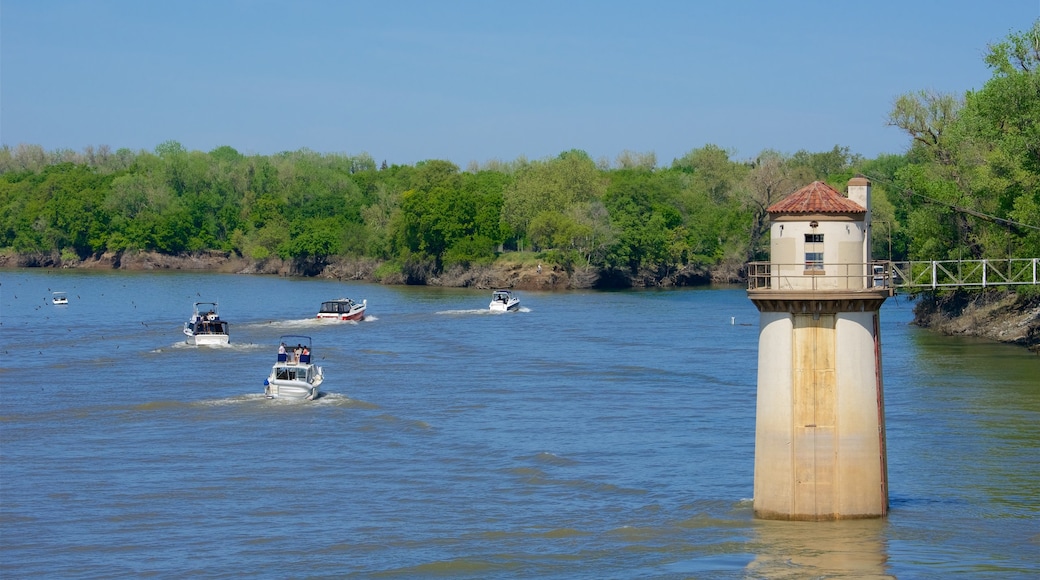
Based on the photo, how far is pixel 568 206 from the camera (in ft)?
437

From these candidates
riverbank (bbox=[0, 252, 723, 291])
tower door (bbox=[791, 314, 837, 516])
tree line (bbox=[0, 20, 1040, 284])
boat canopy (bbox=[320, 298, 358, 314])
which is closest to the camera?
tower door (bbox=[791, 314, 837, 516])

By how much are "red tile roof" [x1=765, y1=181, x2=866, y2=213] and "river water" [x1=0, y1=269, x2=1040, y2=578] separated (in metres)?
5.70

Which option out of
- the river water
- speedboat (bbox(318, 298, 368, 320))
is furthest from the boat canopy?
the river water

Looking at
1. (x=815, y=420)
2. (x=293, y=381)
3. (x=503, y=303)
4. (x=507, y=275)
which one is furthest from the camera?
(x=507, y=275)

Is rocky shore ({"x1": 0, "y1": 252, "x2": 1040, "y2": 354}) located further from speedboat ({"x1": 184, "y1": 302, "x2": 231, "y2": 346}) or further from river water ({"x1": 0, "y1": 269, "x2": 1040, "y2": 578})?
speedboat ({"x1": 184, "y1": 302, "x2": 231, "y2": 346})

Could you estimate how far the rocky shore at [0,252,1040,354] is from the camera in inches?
2527

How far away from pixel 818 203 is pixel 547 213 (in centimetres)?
10213

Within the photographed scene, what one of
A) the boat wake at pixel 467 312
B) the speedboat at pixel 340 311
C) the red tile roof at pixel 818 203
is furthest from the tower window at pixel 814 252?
the boat wake at pixel 467 312

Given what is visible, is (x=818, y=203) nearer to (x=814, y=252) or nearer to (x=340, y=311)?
(x=814, y=252)

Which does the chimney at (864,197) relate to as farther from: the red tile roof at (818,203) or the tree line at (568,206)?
the tree line at (568,206)

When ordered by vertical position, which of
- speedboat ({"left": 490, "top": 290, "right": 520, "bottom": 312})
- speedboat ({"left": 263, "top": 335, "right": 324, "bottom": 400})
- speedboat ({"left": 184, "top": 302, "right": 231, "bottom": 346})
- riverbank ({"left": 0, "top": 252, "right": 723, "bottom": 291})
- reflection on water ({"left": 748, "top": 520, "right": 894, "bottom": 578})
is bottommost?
reflection on water ({"left": 748, "top": 520, "right": 894, "bottom": 578})

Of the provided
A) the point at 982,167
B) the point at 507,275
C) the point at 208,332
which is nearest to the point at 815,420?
the point at 982,167

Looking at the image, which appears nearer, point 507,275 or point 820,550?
point 820,550

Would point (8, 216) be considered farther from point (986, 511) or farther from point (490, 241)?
point (986, 511)
